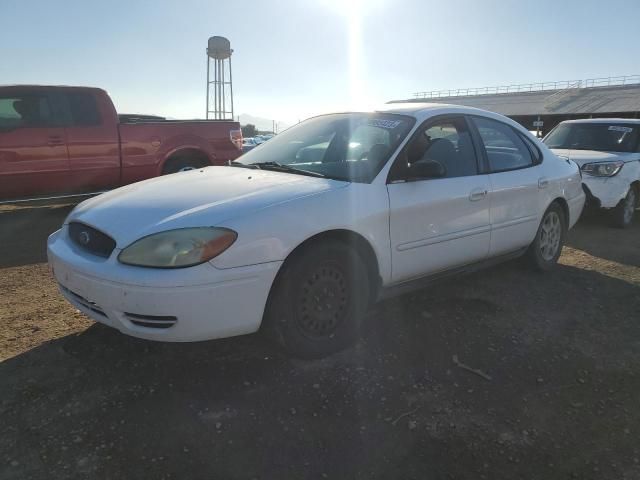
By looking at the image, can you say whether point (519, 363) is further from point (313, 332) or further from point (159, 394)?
point (159, 394)

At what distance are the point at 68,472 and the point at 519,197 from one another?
12.2ft

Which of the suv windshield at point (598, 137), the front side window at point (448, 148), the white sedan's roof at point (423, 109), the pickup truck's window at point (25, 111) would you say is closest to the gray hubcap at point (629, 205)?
the suv windshield at point (598, 137)

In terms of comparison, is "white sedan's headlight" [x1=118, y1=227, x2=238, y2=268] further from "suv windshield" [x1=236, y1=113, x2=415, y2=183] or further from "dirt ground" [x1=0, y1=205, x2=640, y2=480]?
"suv windshield" [x1=236, y1=113, x2=415, y2=183]

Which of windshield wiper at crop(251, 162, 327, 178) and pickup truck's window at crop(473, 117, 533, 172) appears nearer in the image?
windshield wiper at crop(251, 162, 327, 178)

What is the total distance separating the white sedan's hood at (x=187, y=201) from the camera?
2752mm

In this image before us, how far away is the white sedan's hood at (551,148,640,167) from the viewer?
22.9 feet

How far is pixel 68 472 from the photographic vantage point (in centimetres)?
216

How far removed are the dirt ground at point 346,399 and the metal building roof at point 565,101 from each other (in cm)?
4759

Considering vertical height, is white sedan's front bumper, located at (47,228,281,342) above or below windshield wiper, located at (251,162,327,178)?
below

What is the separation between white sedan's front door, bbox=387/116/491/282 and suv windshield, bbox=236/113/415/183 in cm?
16

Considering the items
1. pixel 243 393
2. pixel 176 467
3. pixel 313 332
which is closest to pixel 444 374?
pixel 313 332

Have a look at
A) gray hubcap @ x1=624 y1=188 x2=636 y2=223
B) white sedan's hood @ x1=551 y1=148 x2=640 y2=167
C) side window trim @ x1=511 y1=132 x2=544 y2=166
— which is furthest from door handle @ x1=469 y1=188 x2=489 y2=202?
gray hubcap @ x1=624 y1=188 x2=636 y2=223

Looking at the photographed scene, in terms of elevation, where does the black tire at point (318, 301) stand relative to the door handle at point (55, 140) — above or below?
below

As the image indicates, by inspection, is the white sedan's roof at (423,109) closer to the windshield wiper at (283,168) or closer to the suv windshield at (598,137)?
the windshield wiper at (283,168)
